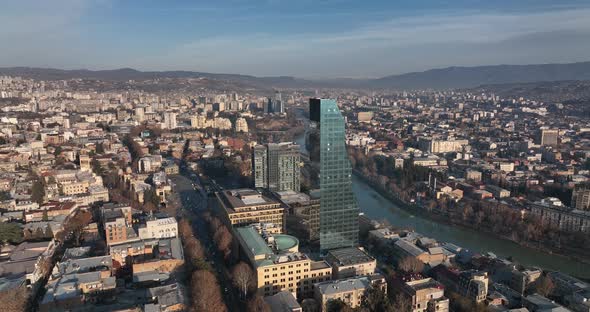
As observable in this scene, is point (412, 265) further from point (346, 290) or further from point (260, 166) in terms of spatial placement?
point (260, 166)

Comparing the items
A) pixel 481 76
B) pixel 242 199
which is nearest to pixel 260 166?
pixel 242 199

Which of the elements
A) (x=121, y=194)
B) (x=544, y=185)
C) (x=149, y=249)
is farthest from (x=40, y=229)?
(x=544, y=185)

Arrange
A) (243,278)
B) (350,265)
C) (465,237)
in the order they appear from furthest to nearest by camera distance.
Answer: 1. (465,237)
2. (350,265)
3. (243,278)

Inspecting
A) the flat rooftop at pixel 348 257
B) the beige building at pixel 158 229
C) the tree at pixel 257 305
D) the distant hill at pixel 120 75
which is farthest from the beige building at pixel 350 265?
the distant hill at pixel 120 75

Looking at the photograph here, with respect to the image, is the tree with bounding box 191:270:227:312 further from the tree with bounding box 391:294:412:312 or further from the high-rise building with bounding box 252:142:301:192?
the high-rise building with bounding box 252:142:301:192

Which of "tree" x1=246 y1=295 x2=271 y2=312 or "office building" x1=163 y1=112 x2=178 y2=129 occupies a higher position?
"office building" x1=163 y1=112 x2=178 y2=129

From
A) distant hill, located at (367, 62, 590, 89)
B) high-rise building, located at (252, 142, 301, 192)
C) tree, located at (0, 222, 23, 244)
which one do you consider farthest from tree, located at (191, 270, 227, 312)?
distant hill, located at (367, 62, 590, 89)
